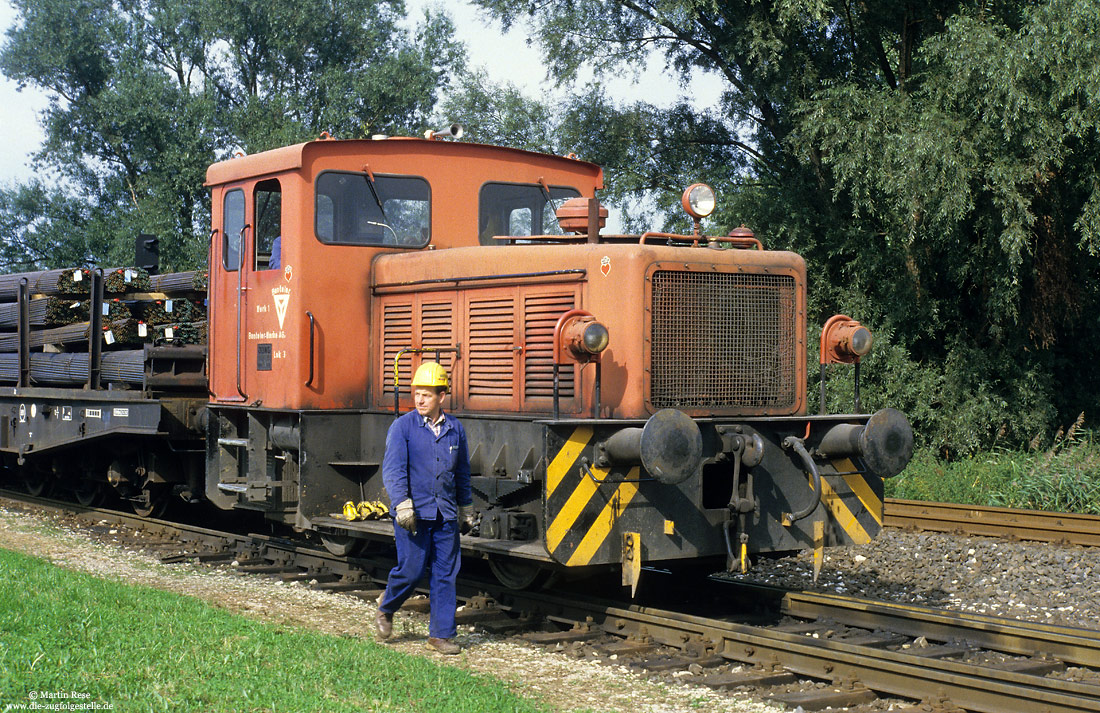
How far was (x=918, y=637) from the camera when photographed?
6.41 meters

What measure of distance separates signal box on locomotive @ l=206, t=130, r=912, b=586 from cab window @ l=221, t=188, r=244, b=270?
0.02 metres

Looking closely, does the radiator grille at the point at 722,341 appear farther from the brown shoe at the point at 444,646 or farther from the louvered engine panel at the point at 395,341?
the louvered engine panel at the point at 395,341

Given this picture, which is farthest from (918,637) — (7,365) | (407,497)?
(7,365)

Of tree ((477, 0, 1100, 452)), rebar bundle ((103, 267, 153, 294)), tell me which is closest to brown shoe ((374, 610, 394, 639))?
Result: rebar bundle ((103, 267, 153, 294))

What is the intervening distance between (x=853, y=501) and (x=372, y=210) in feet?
13.4

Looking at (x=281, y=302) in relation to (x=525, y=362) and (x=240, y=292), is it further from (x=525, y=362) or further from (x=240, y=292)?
(x=525, y=362)

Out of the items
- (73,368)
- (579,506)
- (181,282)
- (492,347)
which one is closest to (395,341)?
(492,347)

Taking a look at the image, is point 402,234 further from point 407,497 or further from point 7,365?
point 7,365

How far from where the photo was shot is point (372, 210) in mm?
8320

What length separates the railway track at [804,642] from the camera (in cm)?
522

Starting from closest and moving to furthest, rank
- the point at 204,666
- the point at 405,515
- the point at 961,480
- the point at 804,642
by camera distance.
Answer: the point at 204,666, the point at 804,642, the point at 405,515, the point at 961,480

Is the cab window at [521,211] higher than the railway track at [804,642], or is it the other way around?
the cab window at [521,211]

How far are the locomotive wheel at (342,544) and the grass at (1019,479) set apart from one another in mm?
7953

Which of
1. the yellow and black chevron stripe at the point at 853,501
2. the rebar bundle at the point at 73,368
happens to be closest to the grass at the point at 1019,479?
the yellow and black chevron stripe at the point at 853,501
